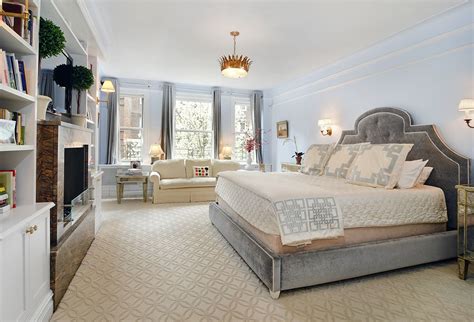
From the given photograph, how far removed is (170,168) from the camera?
5938mm

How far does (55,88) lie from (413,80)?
4.21 m

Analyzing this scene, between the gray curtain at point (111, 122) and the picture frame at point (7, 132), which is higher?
the gray curtain at point (111, 122)

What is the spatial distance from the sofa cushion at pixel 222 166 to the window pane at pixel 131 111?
204 centimetres

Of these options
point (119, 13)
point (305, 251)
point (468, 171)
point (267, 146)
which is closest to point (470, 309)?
point (305, 251)

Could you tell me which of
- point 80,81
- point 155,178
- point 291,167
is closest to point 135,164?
point 155,178

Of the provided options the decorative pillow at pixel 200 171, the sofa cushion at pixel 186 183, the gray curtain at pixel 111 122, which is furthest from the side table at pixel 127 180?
the decorative pillow at pixel 200 171

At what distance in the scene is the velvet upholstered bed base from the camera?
6.81 ft

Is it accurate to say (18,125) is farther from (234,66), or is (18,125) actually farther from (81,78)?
(234,66)

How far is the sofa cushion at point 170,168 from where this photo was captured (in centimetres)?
586

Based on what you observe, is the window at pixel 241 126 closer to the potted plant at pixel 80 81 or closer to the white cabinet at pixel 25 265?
the potted plant at pixel 80 81

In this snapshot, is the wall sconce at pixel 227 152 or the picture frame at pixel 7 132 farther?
the wall sconce at pixel 227 152

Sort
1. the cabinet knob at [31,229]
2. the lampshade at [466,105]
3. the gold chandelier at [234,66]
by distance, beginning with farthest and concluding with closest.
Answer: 1. the gold chandelier at [234,66]
2. the lampshade at [466,105]
3. the cabinet knob at [31,229]

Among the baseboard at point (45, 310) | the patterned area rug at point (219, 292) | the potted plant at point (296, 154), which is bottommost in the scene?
the patterned area rug at point (219, 292)

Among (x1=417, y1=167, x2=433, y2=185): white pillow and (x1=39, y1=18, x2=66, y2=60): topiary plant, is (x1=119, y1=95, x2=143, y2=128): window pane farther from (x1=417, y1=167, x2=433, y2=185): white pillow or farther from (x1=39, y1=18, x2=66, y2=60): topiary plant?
(x1=417, y1=167, x2=433, y2=185): white pillow
